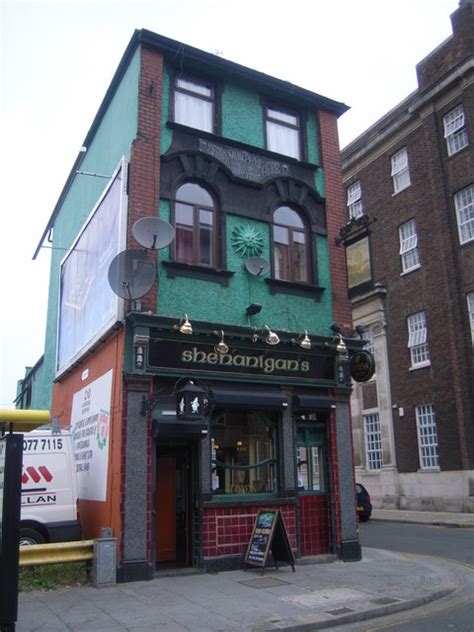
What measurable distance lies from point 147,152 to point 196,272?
2624mm

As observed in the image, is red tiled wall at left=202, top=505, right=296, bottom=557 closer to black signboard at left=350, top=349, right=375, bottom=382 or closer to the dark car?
black signboard at left=350, top=349, right=375, bottom=382

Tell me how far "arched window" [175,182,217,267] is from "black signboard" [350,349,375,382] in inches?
147

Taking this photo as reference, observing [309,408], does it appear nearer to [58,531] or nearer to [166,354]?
[166,354]

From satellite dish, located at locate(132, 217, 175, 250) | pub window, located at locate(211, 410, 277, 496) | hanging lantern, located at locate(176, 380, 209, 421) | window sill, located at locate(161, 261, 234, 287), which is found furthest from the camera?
window sill, located at locate(161, 261, 234, 287)

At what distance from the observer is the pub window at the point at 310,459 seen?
12648 mm

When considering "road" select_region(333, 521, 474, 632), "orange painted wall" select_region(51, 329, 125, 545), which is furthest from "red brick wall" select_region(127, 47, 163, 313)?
"road" select_region(333, 521, 474, 632)

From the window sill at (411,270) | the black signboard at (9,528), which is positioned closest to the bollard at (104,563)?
the black signboard at (9,528)

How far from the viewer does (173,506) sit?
38.6ft

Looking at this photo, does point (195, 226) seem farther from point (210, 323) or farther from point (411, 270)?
point (411, 270)

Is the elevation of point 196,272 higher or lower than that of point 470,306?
lower

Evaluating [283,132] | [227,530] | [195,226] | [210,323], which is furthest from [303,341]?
[283,132]

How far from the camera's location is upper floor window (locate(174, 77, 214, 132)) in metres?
13.1

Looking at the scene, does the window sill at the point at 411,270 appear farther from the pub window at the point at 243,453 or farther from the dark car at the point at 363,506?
the pub window at the point at 243,453

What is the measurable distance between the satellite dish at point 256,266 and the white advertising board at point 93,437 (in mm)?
3582
